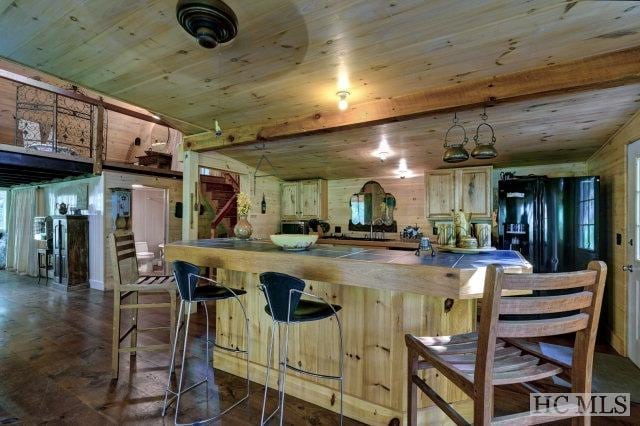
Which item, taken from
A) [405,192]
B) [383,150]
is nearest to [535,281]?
[383,150]

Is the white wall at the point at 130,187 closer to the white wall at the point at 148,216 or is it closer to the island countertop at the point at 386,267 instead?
the white wall at the point at 148,216

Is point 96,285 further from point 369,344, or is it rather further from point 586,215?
point 586,215

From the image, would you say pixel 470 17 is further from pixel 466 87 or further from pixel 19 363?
pixel 19 363

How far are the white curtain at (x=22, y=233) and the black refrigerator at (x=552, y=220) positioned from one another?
889 centimetres

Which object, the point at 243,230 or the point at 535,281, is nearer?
the point at 535,281

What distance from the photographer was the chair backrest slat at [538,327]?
1.17 metres

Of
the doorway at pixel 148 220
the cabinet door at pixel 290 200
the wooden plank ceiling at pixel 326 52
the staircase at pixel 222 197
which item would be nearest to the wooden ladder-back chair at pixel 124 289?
the wooden plank ceiling at pixel 326 52

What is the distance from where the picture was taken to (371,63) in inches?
92.4

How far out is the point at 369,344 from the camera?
2051 millimetres

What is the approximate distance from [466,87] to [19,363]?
439cm

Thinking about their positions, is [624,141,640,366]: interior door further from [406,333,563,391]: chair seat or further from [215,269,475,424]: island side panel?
[406,333,563,391]: chair seat

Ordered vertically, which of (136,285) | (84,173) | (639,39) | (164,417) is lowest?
(164,417)

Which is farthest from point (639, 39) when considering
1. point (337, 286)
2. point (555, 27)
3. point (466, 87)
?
point (337, 286)

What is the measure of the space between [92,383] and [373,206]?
14.5 feet
